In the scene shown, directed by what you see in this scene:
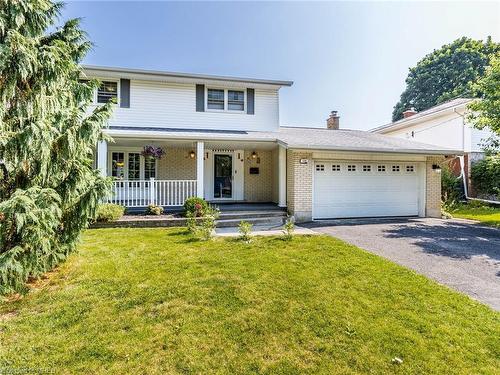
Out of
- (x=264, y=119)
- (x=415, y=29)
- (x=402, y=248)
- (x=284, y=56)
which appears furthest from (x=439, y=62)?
(x=402, y=248)

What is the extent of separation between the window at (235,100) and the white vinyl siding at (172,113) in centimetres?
27

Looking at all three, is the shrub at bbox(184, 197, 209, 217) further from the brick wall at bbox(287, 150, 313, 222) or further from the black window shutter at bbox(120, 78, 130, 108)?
the black window shutter at bbox(120, 78, 130, 108)

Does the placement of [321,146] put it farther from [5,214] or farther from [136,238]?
[5,214]

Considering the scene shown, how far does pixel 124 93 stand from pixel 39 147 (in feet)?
27.4

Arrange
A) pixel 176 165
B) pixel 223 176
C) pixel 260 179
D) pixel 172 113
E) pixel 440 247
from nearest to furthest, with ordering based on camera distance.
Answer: pixel 440 247
pixel 172 113
pixel 176 165
pixel 223 176
pixel 260 179

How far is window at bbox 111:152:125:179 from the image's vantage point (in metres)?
11.5

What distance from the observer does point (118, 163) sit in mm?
11516

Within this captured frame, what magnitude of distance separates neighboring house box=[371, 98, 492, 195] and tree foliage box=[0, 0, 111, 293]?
1870cm

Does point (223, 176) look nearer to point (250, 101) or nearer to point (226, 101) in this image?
point (226, 101)

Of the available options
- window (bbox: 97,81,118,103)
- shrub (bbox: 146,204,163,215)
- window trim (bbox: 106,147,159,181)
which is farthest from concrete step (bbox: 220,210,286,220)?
window (bbox: 97,81,118,103)

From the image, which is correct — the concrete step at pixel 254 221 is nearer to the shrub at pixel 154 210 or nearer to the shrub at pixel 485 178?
the shrub at pixel 154 210

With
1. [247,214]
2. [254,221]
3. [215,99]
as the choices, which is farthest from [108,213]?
[215,99]

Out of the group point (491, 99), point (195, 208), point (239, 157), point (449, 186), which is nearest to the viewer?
point (195, 208)

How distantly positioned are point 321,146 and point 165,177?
7.01 m
